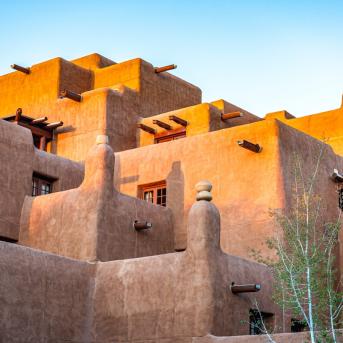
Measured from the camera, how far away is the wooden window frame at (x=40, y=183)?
23.7m

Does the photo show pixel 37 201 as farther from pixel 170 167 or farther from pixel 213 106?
pixel 213 106

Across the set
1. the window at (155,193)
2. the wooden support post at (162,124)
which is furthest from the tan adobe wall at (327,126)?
Result: the window at (155,193)

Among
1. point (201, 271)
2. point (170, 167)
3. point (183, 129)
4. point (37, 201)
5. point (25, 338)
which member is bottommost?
point (25, 338)

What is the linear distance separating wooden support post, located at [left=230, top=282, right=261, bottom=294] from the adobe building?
0.08 feet

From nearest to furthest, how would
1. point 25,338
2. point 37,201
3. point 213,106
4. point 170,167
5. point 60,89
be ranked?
point 25,338 → point 37,201 → point 170,167 → point 213,106 → point 60,89

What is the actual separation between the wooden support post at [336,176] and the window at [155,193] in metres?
5.12

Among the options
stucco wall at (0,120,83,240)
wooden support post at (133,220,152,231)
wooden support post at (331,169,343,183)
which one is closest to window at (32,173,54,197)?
stucco wall at (0,120,83,240)

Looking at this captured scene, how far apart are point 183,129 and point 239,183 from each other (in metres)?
5.16

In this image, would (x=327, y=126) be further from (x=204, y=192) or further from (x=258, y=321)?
(x=204, y=192)

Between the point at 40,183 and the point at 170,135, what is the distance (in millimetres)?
5776

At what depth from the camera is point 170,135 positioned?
2803 cm

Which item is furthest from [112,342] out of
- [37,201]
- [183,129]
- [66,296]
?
[183,129]

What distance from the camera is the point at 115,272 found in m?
19.8

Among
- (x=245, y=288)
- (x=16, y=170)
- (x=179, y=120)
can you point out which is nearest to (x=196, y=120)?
(x=179, y=120)
